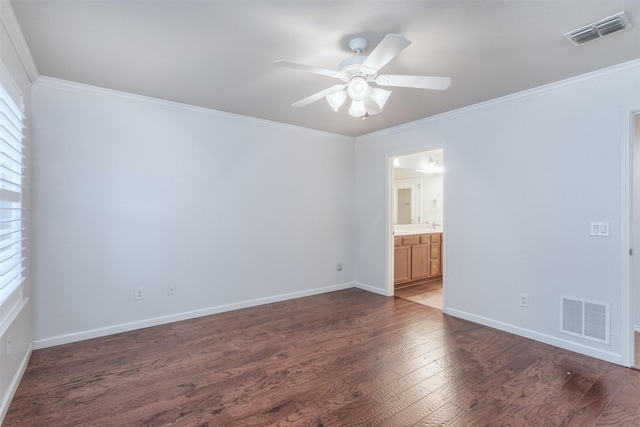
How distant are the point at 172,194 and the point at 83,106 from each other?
3.67 feet

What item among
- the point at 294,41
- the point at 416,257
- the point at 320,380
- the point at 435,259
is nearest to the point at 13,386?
the point at 320,380

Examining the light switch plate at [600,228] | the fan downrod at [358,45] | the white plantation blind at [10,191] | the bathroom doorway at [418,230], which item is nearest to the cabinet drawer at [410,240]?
the bathroom doorway at [418,230]

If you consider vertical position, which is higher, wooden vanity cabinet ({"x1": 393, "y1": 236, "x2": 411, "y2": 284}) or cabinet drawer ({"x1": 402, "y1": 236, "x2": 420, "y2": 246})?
cabinet drawer ({"x1": 402, "y1": 236, "x2": 420, "y2": 246})

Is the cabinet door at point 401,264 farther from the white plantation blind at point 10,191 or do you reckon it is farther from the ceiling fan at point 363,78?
the white plantation blind at point 10,191

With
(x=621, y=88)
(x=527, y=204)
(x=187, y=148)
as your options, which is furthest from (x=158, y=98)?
(x=621, y=88)

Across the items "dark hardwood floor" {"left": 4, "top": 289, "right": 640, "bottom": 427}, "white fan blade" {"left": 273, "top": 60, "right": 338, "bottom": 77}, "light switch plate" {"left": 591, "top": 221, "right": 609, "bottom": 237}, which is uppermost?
"white fan blade" {"left": 273, "top": 60, "right": 338, "bottom": 77}

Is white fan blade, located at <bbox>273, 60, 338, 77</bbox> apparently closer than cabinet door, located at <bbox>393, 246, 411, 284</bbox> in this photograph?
Yes

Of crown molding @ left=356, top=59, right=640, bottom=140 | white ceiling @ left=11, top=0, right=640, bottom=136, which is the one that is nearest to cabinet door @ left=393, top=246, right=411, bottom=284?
crown molding @ left=356, top=59, right=640, bottom=140

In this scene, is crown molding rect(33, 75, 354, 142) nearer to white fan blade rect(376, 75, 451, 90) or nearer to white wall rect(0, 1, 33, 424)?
white wall rect(0, 1, 33, 424)

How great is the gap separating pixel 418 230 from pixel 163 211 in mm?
4326

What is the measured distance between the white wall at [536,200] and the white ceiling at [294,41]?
28 cm

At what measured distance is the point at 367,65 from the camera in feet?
6.47

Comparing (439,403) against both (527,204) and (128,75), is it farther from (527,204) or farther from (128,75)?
(128,75)

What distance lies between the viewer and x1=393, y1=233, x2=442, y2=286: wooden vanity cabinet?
4.93m
